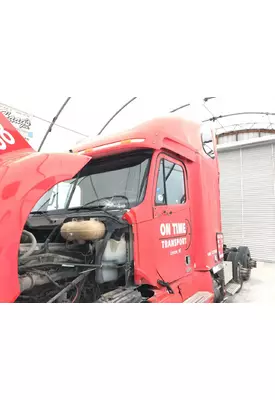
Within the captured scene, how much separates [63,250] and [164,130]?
146 cm

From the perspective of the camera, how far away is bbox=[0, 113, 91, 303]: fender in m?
1.28

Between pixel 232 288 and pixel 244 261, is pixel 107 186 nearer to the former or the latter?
pixel 232 288

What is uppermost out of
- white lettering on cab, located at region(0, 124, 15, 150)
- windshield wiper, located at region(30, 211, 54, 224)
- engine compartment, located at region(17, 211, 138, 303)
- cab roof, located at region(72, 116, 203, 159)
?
cab roof, located at region(72, 116, 203, 159)

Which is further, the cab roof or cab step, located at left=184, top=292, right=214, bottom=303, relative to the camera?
cab step, located at left=184, top=292, right=214, bottom=303

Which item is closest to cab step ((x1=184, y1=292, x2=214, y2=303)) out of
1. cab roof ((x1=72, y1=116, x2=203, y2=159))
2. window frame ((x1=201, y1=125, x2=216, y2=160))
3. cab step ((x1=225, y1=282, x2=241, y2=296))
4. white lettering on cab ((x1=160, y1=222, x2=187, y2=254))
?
white lettering on cab ((x1=160, y1=222, x2=187, y2=254))

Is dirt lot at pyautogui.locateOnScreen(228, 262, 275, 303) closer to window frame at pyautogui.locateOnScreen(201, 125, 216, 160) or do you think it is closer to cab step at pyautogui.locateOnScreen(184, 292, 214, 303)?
cab step at pyautogui.locateOnScreen(184, 292, 214, 303)

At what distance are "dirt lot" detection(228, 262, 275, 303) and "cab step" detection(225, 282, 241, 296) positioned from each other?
0.11 metres

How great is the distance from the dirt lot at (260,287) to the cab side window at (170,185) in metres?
2.08

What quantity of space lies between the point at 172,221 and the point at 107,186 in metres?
0.74

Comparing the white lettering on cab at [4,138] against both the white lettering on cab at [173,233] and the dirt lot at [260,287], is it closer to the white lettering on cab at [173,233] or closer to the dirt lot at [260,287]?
the white lettering on cab at [173,233]

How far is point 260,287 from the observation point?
187 inches

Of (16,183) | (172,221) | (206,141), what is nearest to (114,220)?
(172,221)

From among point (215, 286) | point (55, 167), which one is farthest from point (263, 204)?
point (55, 167)

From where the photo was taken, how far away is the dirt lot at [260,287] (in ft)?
13.3
